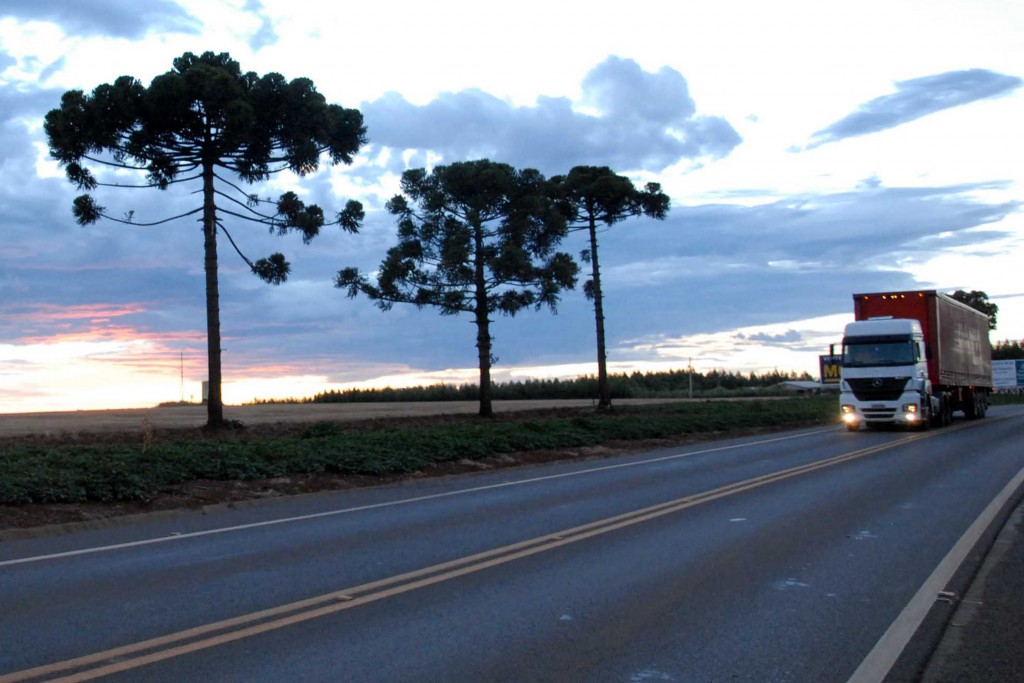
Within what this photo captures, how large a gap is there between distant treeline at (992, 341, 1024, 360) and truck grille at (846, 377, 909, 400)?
3793 inches

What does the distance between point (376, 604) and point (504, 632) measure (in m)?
1.25

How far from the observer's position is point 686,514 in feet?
39.2

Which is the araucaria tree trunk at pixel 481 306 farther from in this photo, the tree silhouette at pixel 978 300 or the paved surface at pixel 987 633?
the tree silhouette at pixel 978 300

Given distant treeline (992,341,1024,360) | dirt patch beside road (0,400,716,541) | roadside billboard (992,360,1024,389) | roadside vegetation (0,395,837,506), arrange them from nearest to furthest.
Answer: dirt patch beside road (0,400,716,541) < roadside vegetation (0,395,837,506) < roadside billboard (992,360,1024,389) < distant treeline (992,341,1024,360)

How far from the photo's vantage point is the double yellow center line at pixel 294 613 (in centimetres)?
562

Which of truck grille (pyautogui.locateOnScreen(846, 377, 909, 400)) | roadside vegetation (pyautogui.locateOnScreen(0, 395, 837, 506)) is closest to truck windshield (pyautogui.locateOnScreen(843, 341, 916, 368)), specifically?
truck grille (pyautogui.locateOnScreen(846, 377, 909, 400))

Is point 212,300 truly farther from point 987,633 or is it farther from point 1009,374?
point 1009,374

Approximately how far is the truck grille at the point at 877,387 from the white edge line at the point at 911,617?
18.8 metres

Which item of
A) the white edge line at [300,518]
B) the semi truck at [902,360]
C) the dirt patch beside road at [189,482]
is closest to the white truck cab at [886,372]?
the semi truck at [902,360]

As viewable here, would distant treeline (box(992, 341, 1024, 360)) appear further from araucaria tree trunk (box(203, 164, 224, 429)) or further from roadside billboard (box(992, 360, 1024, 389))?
araucaria tree trunk (box(203, 164, 224, 429))

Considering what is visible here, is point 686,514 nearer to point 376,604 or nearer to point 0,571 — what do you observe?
point 376,604

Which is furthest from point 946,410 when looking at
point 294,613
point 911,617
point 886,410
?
point 294,613

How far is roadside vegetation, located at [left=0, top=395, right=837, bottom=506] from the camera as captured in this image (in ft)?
44.2

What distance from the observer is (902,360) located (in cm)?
2884
